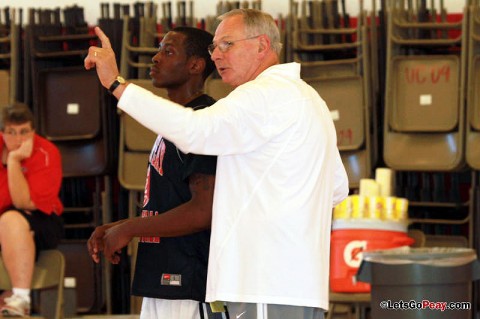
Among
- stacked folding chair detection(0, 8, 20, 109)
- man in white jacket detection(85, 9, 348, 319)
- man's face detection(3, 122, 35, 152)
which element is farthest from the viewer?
stacked folding chair detection(0, 8, 20, 109)

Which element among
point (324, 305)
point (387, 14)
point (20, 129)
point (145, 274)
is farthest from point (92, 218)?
point (324, 305)

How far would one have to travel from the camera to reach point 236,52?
8.36ft

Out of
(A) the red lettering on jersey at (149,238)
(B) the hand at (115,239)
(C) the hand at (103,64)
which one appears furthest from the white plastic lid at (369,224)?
(C) the hand at (103,64)

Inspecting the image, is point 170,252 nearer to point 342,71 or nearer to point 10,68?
point 342,71

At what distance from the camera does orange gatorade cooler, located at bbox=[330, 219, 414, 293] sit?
5.04 meters

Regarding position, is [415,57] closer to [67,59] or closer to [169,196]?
[67,59]

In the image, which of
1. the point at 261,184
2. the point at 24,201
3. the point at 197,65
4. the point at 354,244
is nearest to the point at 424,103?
the point at 354,244

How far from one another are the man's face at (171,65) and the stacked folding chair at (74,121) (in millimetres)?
4092

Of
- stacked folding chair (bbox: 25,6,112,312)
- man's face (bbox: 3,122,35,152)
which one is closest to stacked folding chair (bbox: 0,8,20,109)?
stacked folding chair (bbox: 25,6,112,312)

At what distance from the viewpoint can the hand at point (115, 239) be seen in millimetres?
2613

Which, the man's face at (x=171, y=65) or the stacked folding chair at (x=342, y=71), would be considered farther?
the stacked folding chair at (x=342, y=71)

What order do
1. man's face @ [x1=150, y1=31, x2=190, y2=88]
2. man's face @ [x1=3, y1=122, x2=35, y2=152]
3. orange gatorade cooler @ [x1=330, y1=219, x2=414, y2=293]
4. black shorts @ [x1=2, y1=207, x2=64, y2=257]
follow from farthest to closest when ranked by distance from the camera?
man's face @ [x1=3, y1=122, x2=35, y2=152]
black shorts @ [x1=2, y1=207, x2=64, y2=257]
orange gatorade cooler @ [x1=330, y1=219, x2=414, y2=293]
man's face @ [x1=150, y1=31, x2=190, y2=88]

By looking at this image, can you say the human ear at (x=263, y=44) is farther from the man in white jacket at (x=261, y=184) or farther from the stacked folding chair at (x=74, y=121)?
the stacked folding chair at (x=74, y=121)

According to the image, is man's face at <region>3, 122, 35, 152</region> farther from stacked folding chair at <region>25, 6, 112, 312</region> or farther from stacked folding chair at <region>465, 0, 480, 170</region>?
stacked folding chair at <region>465, 0, 480, 170</region>
